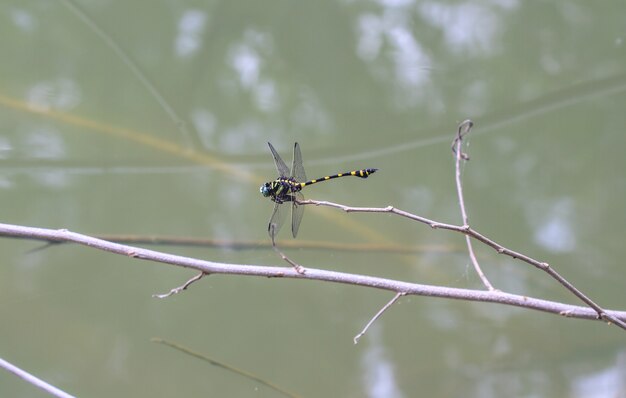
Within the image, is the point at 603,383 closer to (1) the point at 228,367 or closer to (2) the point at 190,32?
(1) the point at 228,367

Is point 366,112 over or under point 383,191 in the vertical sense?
over

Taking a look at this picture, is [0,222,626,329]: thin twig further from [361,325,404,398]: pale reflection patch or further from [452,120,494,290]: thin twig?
[361,325,404,398]: pale reflection patch

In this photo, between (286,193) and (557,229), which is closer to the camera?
(286,193)

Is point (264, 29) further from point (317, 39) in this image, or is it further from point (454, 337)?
point (454, 337)

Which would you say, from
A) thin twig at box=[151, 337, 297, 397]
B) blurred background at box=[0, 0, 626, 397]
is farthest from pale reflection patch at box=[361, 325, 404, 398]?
thin twig at box=[151, 337, 297, 397]

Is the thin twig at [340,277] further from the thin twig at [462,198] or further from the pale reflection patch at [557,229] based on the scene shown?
the pale reflection patch at [557,229]

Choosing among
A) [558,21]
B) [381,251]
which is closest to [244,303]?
[381,251]

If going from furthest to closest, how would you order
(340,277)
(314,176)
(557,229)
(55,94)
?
(55,94) → (314,176) → (557,229) → (340,277)

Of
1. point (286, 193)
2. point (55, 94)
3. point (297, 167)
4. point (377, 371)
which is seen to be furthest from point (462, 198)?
point (55, 94)
